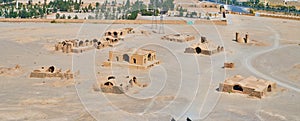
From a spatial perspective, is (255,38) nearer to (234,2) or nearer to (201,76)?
(201,76)

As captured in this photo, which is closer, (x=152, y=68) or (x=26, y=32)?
(x=152, y=68)

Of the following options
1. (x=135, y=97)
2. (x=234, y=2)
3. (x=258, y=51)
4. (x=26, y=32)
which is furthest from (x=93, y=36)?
(x=234, y=2)

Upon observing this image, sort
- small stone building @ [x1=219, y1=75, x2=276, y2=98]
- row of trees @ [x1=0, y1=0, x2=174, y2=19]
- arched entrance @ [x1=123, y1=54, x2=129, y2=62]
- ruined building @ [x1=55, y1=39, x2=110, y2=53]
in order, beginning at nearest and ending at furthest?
1. small stone building @ [x1=219, y1=75, x2=276, y2=98]
2. arched entrance @ [x1=123, y1=54, x2=129, y2=62]
3. ruined building @ [x1=55, y1=39, x2=110, y2=53]
4. row of trees @ [x1=0, y1=0, x2=174, y2=19]

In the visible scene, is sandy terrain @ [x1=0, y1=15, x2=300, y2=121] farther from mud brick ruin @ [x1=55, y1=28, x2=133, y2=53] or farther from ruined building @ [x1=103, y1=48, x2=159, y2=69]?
mud brick ruin @ [x1=55, y1=28, x2=133, y2=53]

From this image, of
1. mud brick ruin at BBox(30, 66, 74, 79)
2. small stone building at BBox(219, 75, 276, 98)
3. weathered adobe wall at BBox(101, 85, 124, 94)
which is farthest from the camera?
mud brick ruin at BBox(30, 66, 74, 79)

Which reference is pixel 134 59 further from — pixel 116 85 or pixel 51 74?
pixel 116 85

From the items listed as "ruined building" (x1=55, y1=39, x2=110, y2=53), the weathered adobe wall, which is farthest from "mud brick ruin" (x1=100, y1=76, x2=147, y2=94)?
"ruined building" (x1=55, y1=39, x2=110, y2=53)

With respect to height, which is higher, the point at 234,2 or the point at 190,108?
the point at 234,2
